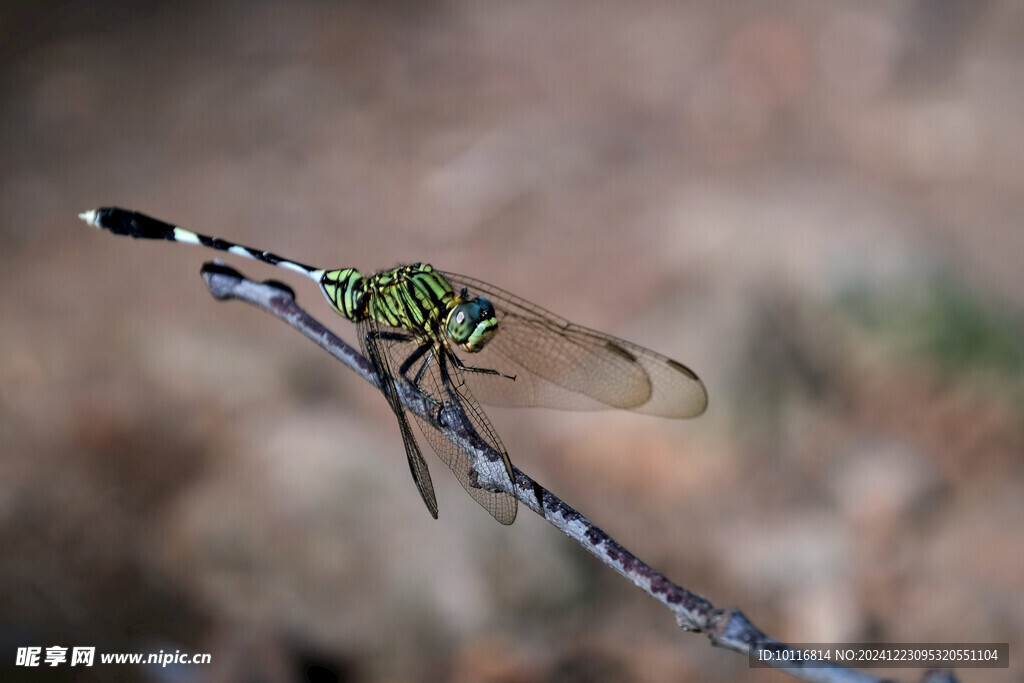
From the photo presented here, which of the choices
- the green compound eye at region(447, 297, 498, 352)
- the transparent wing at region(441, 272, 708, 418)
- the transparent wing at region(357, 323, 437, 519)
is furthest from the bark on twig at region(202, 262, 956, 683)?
the transparent wing at region(441, 272, 708, 418)

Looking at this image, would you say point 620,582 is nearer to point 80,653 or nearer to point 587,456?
point 587,456

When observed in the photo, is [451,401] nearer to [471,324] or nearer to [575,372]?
[471,324]

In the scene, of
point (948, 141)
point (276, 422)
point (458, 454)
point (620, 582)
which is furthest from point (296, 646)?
point (948, 141)

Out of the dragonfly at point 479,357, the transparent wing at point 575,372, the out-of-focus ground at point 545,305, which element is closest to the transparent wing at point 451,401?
the dragonfly at point 479,357

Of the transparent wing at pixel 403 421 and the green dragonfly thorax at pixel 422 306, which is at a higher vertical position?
the green dragonfly thorax at pixel 422 306

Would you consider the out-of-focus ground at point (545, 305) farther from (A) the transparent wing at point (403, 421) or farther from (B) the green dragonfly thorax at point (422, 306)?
(A) the transparent wing at point (403, 421)

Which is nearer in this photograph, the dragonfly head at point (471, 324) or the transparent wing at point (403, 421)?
the transparent wing at point (403, 421)

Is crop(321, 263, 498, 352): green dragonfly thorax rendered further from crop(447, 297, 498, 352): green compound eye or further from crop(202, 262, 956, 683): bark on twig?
crop(202, 262, 956, 683): bark on twig

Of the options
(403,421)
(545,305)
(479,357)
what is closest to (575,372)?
(479,357)

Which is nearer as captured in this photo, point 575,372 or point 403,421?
point 403,421
